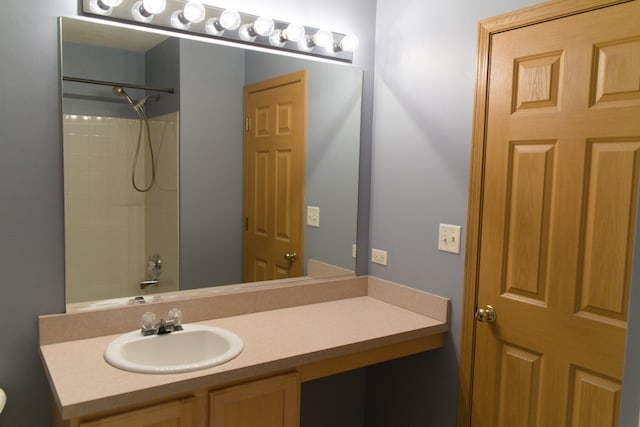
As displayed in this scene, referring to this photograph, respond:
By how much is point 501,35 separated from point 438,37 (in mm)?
323

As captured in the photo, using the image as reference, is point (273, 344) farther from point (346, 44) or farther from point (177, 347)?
point (346, 44)

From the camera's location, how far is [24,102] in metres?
1.71

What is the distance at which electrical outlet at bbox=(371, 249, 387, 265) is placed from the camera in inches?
97.9

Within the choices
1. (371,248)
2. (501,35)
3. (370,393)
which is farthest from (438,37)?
(370,393)

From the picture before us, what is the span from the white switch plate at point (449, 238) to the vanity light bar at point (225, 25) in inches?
37.0

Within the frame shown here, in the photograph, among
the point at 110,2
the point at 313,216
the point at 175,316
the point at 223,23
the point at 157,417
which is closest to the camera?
the point at 157,417

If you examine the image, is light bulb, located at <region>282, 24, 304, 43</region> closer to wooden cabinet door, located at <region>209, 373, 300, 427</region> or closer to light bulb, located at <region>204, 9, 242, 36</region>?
light bulb, located at <region>204, 9, 242, 36</region>

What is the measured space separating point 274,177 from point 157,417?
3.71 feet

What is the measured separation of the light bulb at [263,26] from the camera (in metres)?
2.12

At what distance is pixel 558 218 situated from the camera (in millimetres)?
1761

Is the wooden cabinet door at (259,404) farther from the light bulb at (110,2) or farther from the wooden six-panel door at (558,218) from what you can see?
the light bulb at (110,2)

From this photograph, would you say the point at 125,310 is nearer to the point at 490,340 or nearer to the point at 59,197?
the point at 59,197

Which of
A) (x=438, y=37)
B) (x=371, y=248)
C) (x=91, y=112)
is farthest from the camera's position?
(x=371, y=248)

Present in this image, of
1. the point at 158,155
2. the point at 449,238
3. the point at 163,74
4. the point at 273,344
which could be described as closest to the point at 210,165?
the point at 158,155
